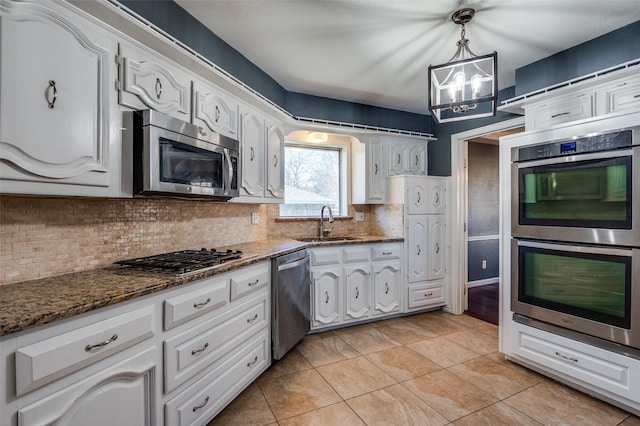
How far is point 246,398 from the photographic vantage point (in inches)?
80.3

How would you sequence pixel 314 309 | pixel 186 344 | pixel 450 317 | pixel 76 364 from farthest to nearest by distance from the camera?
1. pixel 450 317
2. pixel 314 309
3. pixel 186 344
4. pixel 76 364

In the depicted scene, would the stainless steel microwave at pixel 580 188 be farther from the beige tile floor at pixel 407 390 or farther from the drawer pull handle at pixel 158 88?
the drawer pull handle at pixel 158 88

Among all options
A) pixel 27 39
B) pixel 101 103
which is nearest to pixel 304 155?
pixel 101 103

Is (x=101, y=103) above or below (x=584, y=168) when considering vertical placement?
above

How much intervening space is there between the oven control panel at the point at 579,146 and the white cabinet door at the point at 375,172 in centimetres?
155

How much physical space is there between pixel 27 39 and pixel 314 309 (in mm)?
2649

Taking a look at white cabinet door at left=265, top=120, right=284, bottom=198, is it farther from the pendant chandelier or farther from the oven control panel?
the oven control panel

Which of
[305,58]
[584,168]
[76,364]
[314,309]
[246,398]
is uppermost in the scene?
[305,58]

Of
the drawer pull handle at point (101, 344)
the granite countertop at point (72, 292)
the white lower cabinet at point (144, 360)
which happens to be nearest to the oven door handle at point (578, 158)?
the white lower cabinet at point (144, 360)

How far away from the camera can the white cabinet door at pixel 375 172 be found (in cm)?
369

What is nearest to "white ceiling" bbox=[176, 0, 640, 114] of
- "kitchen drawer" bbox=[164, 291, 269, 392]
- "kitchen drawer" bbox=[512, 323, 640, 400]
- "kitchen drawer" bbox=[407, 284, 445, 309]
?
Answer: "kitchen drawer" bbox=[164, 291, 269, 392]

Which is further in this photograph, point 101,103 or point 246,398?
point 246,398

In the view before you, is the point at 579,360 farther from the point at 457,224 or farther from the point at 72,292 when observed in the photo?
the point at 72,292

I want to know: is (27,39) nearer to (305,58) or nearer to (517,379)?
(305,58)
